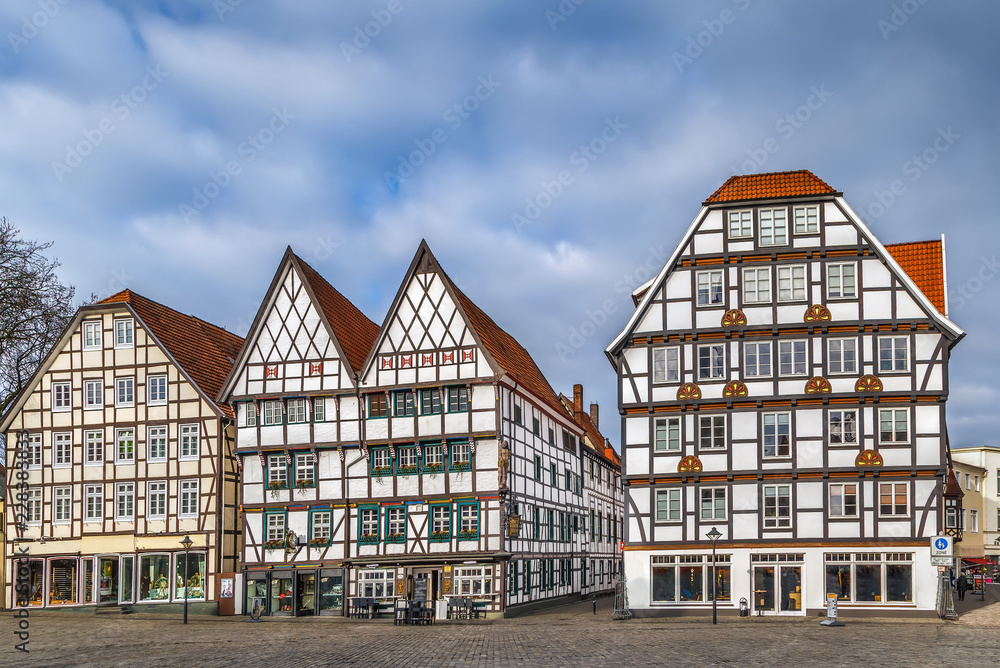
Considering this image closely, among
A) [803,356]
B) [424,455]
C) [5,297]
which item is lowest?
[424,455]

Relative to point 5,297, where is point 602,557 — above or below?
below

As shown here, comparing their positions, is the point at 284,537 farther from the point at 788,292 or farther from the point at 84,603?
the point at 788,292

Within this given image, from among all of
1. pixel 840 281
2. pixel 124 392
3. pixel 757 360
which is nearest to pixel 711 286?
pixel 757 360

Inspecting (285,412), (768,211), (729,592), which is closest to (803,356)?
(768,211)

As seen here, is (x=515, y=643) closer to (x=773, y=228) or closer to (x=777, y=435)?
(x=777, y=435)

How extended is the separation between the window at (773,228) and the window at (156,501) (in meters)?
28.0

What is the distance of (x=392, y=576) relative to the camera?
4506 cm

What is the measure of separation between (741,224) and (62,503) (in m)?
32.3

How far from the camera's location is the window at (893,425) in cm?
4019

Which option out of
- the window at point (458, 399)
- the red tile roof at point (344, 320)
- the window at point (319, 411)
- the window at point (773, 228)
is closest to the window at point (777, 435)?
the window at point (773, 228)

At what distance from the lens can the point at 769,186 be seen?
140 ft

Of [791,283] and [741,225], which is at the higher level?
[741,225]

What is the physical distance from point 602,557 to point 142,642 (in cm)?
3564

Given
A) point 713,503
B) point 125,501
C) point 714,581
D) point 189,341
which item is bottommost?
point 714,581
